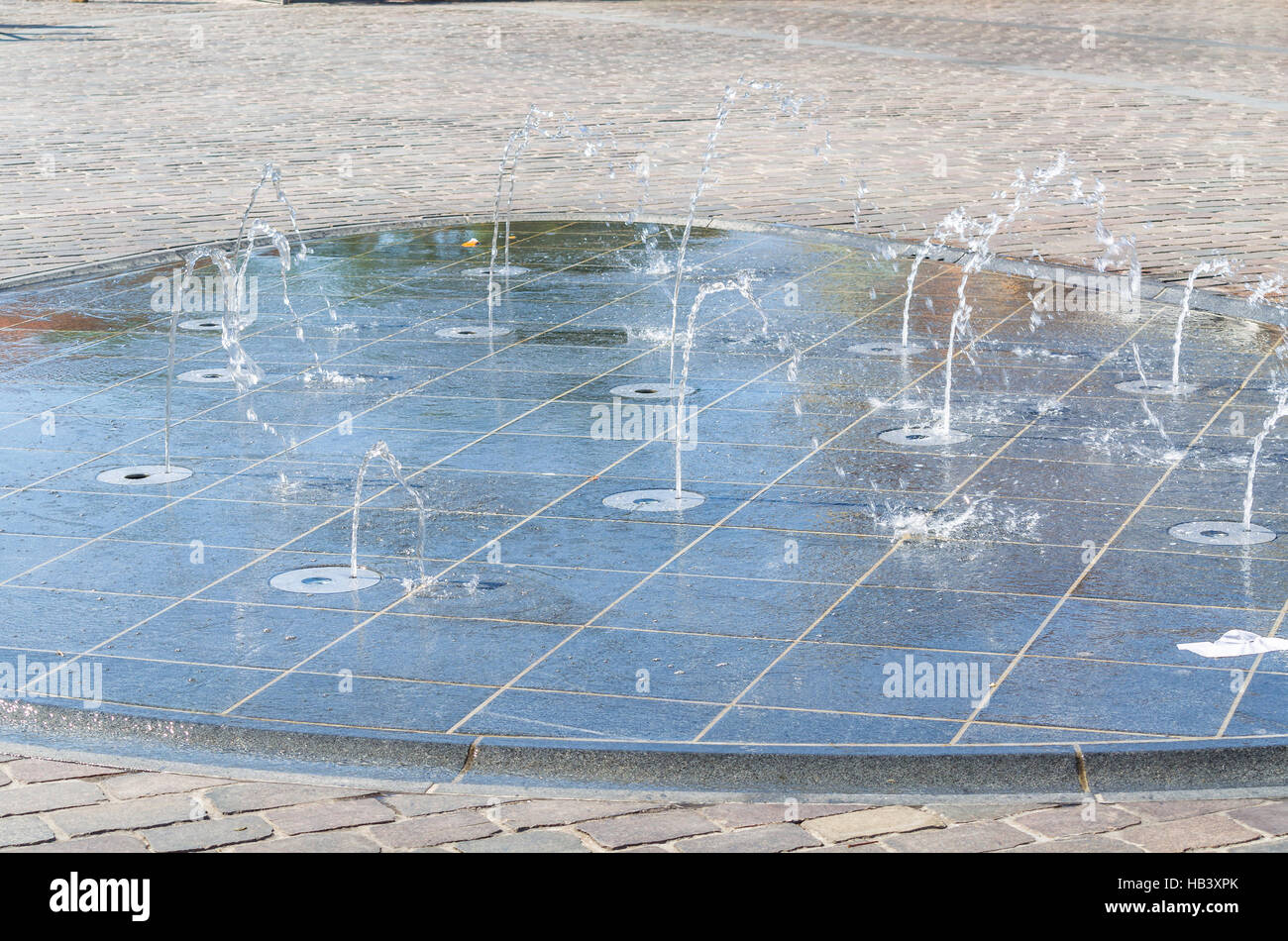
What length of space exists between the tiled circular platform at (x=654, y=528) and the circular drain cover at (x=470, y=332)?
1.5 inches

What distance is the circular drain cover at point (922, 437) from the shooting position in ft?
24.6

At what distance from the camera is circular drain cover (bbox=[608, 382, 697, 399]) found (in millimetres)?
8227

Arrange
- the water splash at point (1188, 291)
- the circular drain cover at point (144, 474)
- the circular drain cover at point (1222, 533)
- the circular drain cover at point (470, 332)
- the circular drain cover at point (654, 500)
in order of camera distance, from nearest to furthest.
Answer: the circular drain cover at point (1222, 533) → the circular drain cover at point (654, 500) → the circular drain cover at point (144, 474) → the water splash at point (1188, 291) → the circular drain cover at point (470, 332)

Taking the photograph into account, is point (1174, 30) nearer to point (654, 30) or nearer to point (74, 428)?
point (654, 30)

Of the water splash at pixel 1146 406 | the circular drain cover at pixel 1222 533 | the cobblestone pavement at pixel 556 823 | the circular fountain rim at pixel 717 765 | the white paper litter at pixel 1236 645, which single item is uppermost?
the water splash at pixel 1146 406

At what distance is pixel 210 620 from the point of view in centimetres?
560

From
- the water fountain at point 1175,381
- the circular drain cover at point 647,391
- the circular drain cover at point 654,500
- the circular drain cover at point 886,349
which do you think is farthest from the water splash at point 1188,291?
the circular drain cover at point 654,500

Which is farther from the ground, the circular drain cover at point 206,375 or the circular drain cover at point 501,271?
the circular drain cover at point 501,271

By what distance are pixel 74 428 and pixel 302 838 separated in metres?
4.12

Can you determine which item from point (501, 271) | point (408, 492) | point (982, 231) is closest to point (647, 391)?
point (408, 492)

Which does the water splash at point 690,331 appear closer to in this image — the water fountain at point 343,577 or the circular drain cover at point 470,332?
the circular drain cover at point 470,332

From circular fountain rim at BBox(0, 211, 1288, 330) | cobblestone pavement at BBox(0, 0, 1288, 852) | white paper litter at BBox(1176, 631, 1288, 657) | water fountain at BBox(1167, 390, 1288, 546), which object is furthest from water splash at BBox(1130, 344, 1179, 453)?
white paper litter at BBox(1176, 631, 1288, 657)

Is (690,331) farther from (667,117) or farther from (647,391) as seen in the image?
(667,117)

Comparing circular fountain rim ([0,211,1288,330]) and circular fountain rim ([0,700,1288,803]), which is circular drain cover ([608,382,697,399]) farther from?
circular fountain rim ([0,700,1288,803])
